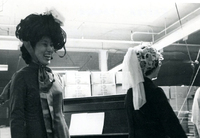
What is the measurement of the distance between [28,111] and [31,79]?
0.41 feet

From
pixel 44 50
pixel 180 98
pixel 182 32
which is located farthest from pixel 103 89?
pixel 44 50

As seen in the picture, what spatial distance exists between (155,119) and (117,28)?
5.05m

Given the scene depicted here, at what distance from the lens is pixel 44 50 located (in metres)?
1.14

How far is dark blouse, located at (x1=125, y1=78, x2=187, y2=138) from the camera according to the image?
3.82 feet

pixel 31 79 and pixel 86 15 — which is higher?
pixel 86 15

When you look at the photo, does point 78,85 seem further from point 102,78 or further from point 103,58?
point 103,58

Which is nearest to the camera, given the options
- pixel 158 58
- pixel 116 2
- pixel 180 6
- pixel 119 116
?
pixel 158 58

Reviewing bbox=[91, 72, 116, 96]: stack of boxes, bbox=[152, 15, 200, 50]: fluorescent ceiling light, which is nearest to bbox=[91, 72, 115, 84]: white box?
bbox=[91, 72, 116, 96]: stack of boxes

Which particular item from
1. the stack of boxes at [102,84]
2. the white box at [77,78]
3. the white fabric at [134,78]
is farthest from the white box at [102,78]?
the white fabric at [134,78]

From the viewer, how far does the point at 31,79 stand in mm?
1056

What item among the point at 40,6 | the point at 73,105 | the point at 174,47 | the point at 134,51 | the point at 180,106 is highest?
the point at 40,6

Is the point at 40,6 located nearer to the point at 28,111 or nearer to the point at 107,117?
the point at 107,117

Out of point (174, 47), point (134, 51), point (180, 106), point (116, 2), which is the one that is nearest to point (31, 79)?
point (134, 51)

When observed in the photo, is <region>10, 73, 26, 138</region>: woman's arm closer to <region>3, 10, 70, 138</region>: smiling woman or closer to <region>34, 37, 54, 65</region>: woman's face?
<region>3, 10, 70, 138</region>: smiling woman
